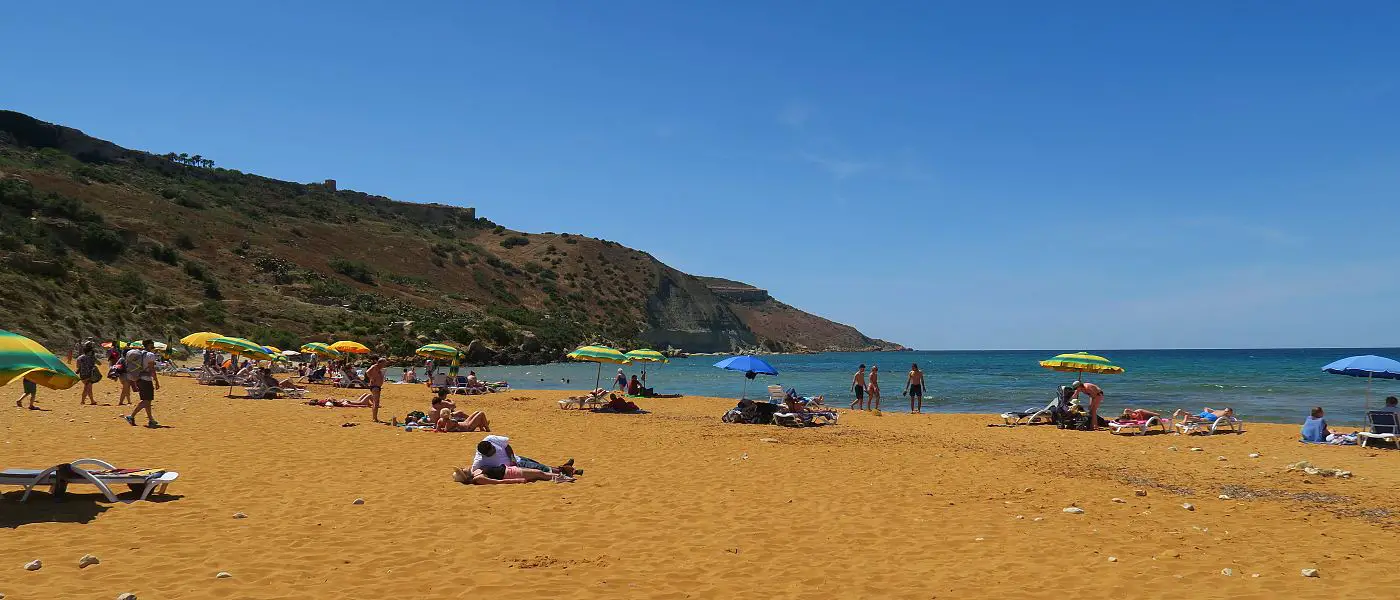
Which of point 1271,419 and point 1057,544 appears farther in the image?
point 1271,419

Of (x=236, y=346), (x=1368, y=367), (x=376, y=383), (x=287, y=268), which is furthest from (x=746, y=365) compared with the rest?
(x=287, y=268)

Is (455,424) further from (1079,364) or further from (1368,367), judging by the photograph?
(1368,367)

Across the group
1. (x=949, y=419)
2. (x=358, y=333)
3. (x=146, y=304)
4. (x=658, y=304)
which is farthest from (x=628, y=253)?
(x=949, y=419)

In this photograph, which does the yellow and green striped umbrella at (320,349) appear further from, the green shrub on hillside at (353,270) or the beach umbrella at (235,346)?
the green shrub on hillside at (353,270)

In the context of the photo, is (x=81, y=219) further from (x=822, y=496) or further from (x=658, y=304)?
(x=658, y=304)

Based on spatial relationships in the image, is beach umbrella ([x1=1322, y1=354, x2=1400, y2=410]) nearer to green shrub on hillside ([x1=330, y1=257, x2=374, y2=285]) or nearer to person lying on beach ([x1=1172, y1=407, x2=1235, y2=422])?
person lying on beach ([x1=1172, y1=407, x2=1235, y2=422])

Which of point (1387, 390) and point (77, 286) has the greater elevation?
point (77, 286)

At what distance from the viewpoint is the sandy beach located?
5.46 m

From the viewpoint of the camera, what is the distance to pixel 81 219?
52.4 meters

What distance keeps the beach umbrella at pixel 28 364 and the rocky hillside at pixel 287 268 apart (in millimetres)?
35468

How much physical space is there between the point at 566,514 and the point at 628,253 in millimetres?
112432

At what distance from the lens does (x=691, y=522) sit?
24.2ft

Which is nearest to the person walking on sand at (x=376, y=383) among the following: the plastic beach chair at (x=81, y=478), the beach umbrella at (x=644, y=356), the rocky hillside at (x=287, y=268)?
the beach umbrella at (x=644, y=356)

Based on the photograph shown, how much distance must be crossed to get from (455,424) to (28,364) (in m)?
8.34
